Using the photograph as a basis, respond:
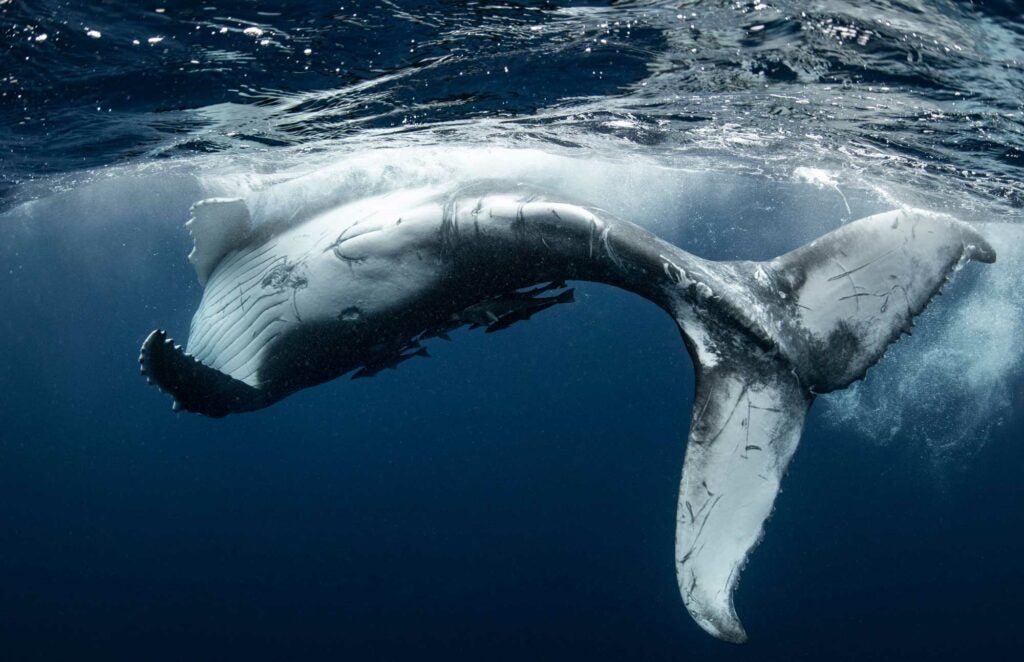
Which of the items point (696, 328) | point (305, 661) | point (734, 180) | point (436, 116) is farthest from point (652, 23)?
point (305, 661)

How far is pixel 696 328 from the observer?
3.60 meters

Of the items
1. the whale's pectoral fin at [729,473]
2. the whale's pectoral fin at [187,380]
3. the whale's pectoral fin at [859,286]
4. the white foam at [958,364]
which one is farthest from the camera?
the white foam at [958,364]

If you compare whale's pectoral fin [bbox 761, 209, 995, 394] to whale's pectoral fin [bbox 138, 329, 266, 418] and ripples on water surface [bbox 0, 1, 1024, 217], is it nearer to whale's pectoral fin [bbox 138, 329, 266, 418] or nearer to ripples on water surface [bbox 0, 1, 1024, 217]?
whale's pectoral fin [bbox 138, 329, 266, 418]

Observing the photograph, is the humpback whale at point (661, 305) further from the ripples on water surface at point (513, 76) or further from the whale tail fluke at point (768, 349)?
Result: the ripples on water surface at point (513, 76)

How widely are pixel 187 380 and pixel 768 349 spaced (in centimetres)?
345

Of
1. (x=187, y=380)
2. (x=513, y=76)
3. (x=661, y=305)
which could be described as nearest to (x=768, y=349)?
(x=661, y=305)

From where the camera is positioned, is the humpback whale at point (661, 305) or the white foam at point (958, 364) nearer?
the humpback whale at point (661, 305)

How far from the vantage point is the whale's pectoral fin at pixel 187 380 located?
3850 millimetres

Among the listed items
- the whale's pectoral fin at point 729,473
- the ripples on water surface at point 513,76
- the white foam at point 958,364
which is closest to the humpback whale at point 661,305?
the whale's pectoral fin at point 729,473

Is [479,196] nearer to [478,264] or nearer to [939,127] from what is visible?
[478,264]

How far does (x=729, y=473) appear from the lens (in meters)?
3.35

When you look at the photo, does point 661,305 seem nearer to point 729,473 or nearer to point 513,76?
point 729,473

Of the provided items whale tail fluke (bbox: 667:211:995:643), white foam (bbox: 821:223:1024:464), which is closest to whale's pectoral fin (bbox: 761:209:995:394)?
whale tail fluke (bbox: 667:211:995:643)

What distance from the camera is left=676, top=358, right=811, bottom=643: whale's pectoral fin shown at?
3240mm
